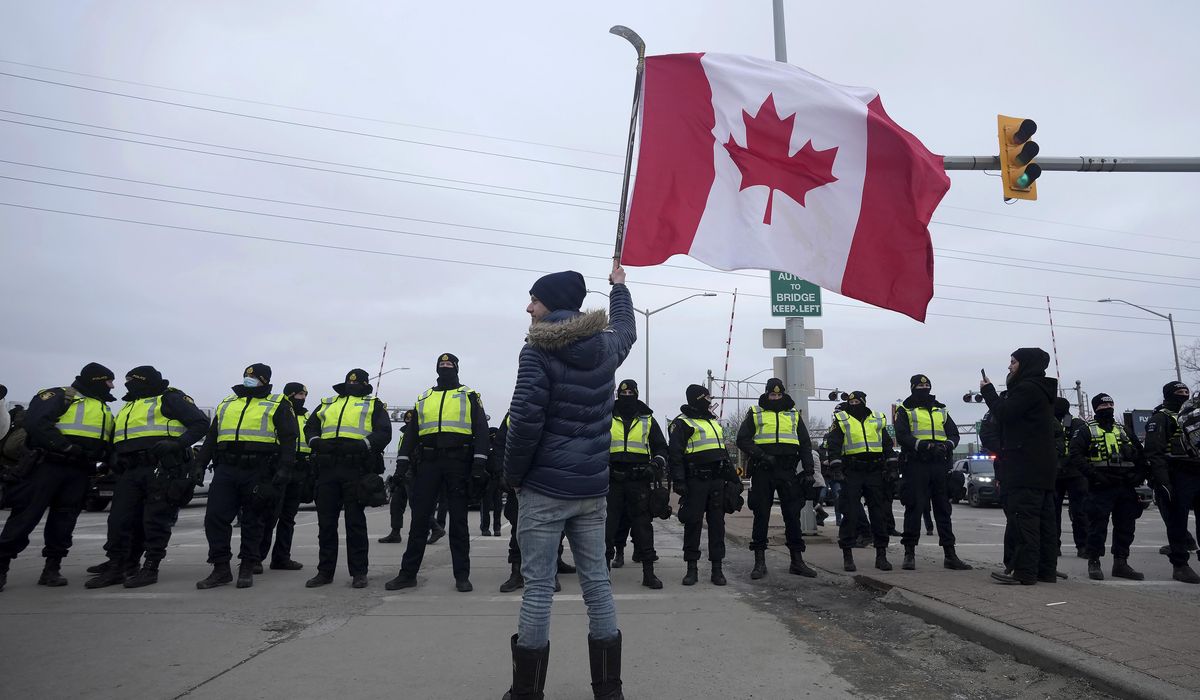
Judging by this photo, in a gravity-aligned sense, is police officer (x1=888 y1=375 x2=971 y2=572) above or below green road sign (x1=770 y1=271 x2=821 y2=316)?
below

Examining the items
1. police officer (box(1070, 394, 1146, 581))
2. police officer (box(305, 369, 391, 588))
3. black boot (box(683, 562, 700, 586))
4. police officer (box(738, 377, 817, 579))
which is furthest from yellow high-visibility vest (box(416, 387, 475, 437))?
police officer (box(1070, 394, 1146, 581))

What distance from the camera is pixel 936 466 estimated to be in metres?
8.21

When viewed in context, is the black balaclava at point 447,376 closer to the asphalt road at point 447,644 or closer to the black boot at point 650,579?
the asphalt road at point 447,644

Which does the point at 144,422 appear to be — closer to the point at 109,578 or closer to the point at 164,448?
the point at 164,448

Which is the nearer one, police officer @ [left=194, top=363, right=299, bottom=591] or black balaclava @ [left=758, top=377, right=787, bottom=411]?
police officer @ [left=194, top=363, right=299, bottom=591]

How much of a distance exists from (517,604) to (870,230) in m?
4.26

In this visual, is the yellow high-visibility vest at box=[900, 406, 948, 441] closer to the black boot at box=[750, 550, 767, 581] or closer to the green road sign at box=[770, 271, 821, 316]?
the black boot at box=[750, 550, 767, 581]

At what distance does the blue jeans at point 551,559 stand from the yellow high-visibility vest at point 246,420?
4526 mm

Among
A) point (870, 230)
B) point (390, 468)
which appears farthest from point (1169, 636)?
point (390, 468)

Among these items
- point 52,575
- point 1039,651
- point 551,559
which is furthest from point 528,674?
point 52,575

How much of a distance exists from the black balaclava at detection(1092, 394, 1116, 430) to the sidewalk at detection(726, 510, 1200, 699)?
5.72 feet

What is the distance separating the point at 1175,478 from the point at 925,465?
2333 millimetres

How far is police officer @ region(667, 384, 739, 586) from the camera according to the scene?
7496 millimetres

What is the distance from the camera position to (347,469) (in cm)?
707
